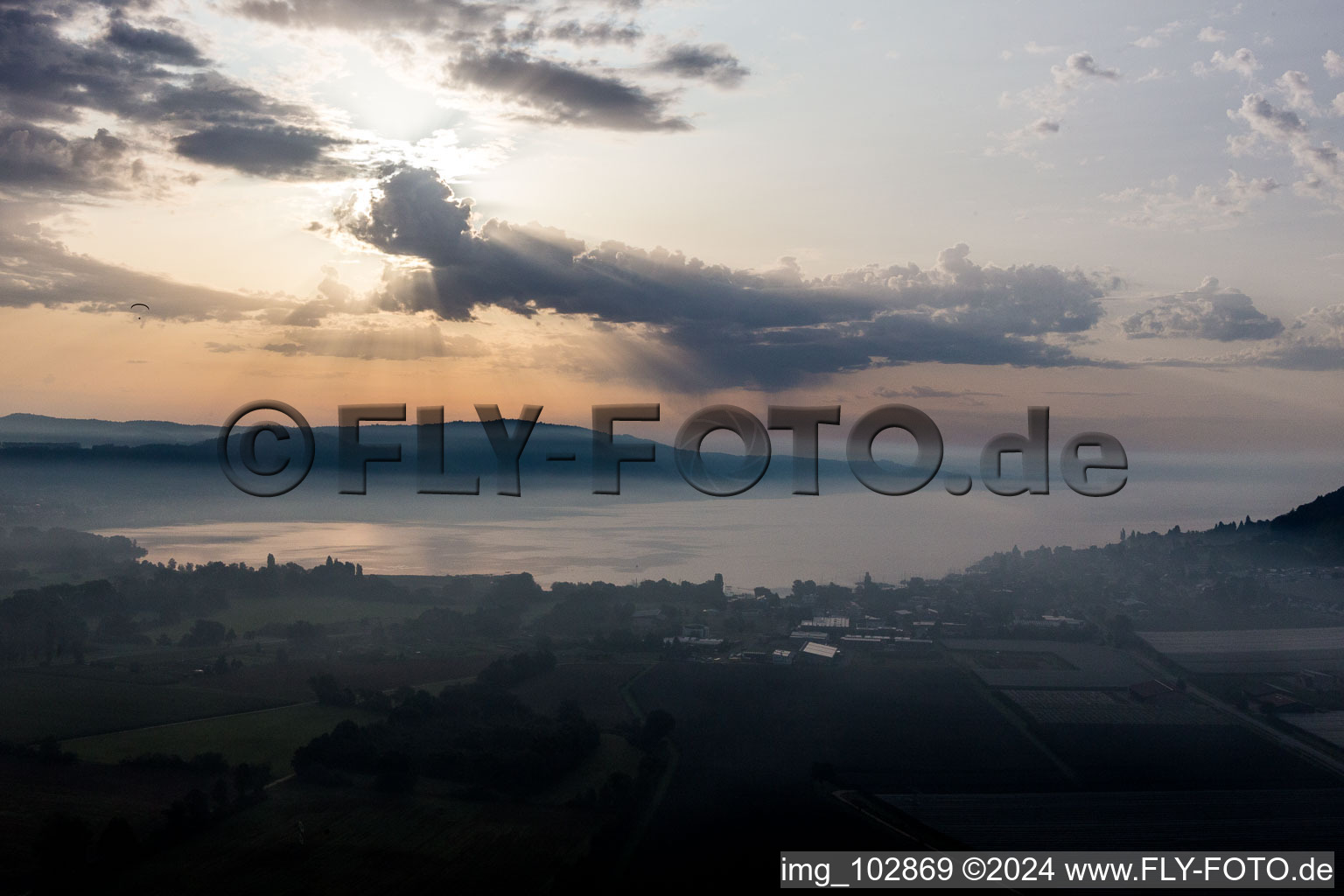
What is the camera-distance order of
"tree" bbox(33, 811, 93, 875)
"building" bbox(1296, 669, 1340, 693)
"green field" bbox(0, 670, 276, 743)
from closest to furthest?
"tree" bbox(33, 811, 93, 875)
"green field" bbox(0, 670, 276, 743)
"building" bbox(1296, 669, 1340, 693)

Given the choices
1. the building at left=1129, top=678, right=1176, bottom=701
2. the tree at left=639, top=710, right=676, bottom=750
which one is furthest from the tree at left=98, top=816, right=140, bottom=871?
the building at left=1129, top=678, right=1176, bottom=701

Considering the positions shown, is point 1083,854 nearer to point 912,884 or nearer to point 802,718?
point 912,884

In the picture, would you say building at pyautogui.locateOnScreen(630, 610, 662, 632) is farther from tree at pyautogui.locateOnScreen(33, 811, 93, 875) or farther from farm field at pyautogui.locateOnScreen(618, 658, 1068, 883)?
tree at pyautogui.locateOnScreen(33, 811, 93, 875)

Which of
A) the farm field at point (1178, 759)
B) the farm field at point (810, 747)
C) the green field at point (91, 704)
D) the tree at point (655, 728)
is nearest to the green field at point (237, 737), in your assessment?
the green field at point (91, 704)

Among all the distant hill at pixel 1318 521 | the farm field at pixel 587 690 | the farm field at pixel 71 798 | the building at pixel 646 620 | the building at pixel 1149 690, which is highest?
the distant hill at pixel 1318 521

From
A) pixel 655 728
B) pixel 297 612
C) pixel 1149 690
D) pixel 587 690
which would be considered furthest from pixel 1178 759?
pixel 297 612

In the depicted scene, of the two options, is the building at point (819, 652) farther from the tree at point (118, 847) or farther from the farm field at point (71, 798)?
the tree at point (118, 847)

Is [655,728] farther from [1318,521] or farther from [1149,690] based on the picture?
[1318,521]
